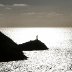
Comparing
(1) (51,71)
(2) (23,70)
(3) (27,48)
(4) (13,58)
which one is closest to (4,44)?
(4) (13,58)

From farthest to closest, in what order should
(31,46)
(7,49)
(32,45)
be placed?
(31,46) < (32,45) < (7,49)

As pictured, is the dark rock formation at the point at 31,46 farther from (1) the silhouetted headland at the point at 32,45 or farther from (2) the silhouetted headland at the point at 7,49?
(2) the silhouetted headland at the point at 7,49

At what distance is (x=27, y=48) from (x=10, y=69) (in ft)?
Result: 139

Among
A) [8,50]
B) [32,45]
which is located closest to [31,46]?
[32,45]

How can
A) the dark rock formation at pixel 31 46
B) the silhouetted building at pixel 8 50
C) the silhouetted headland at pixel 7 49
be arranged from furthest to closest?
the dark rock formation at pixel 31 46
the silhouetted building at pixel 8 50
the silhouetted headland at pixel 7 49

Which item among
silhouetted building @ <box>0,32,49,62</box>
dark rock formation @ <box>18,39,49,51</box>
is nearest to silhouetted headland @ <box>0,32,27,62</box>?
silhouetted building @ <box>0,32,49,62</box>

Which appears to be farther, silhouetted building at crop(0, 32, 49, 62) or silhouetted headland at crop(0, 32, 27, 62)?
silhouetted building at crop(0, 32, 49, 62)

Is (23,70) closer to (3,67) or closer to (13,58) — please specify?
(3,67)

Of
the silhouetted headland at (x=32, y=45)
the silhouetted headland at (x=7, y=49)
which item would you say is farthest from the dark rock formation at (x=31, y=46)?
the silhouetted headland at (x=7, y=49)

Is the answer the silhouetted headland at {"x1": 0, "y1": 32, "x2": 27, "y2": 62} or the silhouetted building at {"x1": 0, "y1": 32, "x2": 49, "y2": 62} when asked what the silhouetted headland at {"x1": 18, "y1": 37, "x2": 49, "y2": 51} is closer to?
the silhouetted building at {"x1": 0, "y1": 32, "x2": 49, "y2": 62}

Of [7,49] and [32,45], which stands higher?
[7,49]

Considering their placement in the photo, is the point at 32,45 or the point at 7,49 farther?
the point at 32,45

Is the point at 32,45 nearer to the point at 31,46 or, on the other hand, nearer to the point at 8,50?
the point at 31,46

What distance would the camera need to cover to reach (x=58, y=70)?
56906 mm
